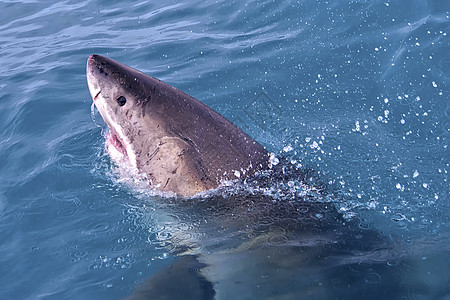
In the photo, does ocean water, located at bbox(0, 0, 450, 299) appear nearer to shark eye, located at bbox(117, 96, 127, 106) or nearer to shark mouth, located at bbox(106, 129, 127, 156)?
shark mouth, located at bbox(106, 129, 127, 156)

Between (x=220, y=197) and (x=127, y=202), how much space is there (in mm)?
943

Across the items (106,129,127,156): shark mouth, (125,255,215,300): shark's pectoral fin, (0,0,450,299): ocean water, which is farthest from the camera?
(106,129,127,156): shark mouth

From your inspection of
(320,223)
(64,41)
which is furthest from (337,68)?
(64,41)

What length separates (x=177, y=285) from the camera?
3.47 metres

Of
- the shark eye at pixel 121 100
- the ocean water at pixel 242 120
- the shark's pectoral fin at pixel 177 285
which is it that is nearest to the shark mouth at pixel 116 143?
the shark eye at pixel 121 100

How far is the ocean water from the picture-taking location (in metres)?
3.79

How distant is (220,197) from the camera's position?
390cm

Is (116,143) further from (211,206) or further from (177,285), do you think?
(177,285)

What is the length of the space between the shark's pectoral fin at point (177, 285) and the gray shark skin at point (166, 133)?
0.61 m

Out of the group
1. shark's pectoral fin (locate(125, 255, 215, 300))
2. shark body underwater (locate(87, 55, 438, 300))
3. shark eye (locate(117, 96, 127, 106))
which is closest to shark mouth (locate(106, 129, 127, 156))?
shark body underwater (locate(87, 55, 438, 300))

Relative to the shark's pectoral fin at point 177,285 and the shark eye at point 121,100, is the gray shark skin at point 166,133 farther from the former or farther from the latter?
the shark's pectoral fin at point 177,285

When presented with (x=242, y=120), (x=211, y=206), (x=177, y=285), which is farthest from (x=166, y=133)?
(x=242, y=120)

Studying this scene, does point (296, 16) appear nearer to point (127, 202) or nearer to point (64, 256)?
point (127, 202)

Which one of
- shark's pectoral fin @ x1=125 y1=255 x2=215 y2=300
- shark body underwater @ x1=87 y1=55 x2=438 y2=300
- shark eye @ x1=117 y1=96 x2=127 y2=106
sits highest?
shark eye @ x1=117 y1=96 x2=127 y2=106
